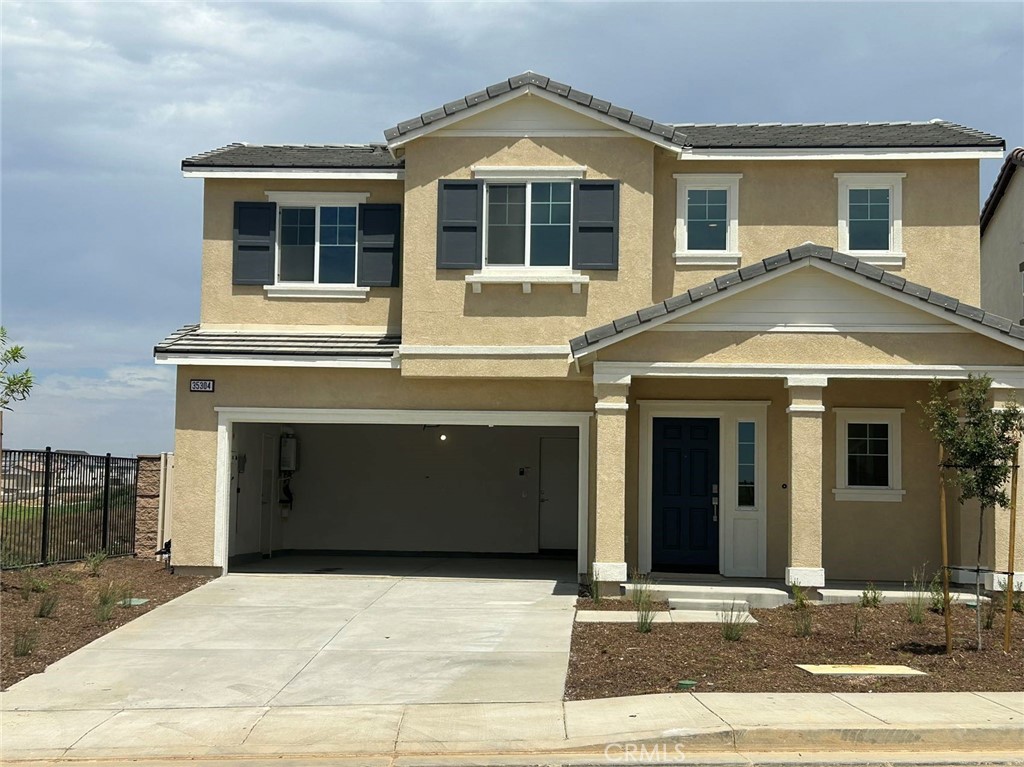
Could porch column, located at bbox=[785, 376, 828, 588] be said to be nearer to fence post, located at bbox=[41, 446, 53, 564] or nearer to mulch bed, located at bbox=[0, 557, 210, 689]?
mulch bed, located at bbox=[0, 557, 210, 689]

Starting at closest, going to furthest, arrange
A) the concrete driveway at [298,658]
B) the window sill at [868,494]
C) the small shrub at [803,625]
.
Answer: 1. the concrete driveway at [298,658]
2. the small shrub at [803,625]
3. the window sill at [868,494]

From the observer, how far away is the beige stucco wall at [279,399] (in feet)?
54.9

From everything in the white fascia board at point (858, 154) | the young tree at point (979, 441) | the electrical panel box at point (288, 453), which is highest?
the white fascia board at point (858, 154)

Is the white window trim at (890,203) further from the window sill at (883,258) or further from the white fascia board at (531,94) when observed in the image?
the white fascia board at (531,94)

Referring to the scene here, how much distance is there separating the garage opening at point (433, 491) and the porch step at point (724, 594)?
7333mm

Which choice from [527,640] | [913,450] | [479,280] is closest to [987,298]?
[913,450]

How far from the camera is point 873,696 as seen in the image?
999 centimetres

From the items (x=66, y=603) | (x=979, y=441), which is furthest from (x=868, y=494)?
(x=66, y=603)

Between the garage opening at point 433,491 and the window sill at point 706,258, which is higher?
the window sill at point 706,258

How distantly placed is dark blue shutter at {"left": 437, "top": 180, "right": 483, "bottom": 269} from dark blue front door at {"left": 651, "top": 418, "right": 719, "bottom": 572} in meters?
4.08

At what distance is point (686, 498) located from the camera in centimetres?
1700

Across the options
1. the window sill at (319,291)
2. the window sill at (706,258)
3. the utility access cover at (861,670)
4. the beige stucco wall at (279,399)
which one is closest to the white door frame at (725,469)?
the beige stucco wall at (279,399)

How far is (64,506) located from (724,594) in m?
10.1

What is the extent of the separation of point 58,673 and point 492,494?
11.8 meters
